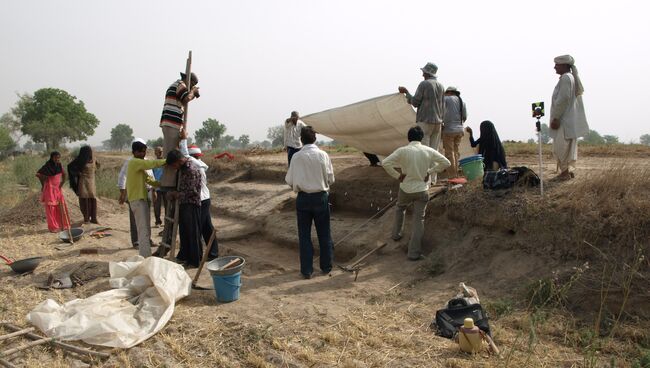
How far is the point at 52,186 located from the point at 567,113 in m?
8.30

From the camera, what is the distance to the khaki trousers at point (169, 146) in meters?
5.92

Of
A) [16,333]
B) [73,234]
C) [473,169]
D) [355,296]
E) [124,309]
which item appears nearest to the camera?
[16,333]

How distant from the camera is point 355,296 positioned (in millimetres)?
4926

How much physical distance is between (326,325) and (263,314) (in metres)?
0.68

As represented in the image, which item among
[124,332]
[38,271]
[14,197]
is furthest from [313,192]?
[14,197]

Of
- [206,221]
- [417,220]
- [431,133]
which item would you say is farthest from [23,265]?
[431,133]

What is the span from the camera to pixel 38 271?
6105 mm

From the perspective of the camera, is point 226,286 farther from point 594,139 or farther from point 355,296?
point 594,139

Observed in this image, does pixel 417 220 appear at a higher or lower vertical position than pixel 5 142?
lower

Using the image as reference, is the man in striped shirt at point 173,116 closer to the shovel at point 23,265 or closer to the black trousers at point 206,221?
the black trousers at point 206,221

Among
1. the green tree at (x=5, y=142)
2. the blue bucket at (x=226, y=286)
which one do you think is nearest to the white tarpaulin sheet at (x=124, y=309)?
the blue bucket at (x=226, y=286)

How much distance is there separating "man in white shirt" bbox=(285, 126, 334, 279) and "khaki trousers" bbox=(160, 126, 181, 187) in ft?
5.07

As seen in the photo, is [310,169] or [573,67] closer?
[310,169]

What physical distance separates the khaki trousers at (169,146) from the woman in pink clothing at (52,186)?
3454mm
